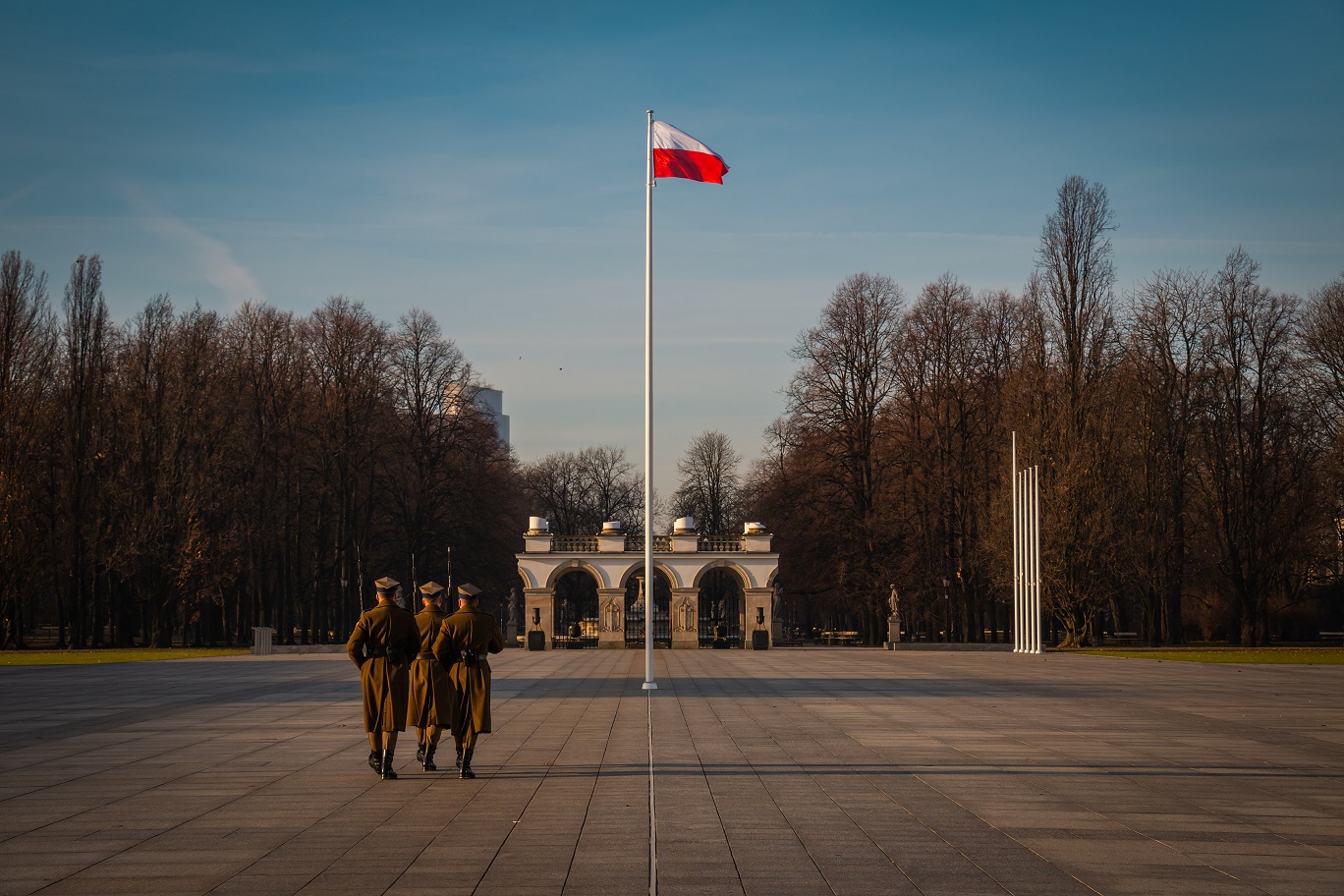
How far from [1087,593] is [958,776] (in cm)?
3703

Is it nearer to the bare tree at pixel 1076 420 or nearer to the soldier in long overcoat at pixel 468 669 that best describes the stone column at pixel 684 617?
the bare tree at pixel 1076 420

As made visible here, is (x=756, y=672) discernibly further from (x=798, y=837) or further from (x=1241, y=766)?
(x=798, y=837)

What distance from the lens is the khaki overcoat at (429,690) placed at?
12000 mm

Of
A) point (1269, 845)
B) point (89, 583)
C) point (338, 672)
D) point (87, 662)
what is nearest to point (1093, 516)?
point (338, 672)

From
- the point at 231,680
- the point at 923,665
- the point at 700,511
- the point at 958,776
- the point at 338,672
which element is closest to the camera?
the point at 958,776

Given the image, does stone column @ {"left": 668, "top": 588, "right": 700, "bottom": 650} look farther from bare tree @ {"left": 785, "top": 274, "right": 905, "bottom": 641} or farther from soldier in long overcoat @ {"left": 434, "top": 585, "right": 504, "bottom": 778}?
soldier in long overcoat @ {"left": 434, "top": 585, "right": 504, "bottom": 778}

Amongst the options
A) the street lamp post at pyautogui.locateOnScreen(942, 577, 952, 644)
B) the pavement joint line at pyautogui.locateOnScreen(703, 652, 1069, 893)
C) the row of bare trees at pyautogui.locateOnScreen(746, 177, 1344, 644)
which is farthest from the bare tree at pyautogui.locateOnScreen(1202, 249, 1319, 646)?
the pavement joint line at pyautogui.locateOnScreen(703, 652, 1069, 893)

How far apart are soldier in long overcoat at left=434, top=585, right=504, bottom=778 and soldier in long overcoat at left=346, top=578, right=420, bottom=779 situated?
39cm

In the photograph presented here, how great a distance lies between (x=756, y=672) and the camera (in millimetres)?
30938

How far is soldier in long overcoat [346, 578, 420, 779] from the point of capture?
1172cm

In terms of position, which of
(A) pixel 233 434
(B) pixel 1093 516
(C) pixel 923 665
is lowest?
(C) pixel 923 665

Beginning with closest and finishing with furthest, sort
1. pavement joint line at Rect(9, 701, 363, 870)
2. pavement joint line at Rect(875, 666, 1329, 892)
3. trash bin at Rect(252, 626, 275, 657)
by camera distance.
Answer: pavement joint line at Rect(875, 666, 1329, 892) < pavement joint line at Rect(9, 701, 363, 870) < trash bin at Rect(252, 626, 275, 657)

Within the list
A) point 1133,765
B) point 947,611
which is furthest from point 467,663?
point 947,611

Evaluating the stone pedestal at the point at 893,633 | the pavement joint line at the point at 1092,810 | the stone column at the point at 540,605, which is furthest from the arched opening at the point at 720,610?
the pavement joint line at the point at 1092,810
